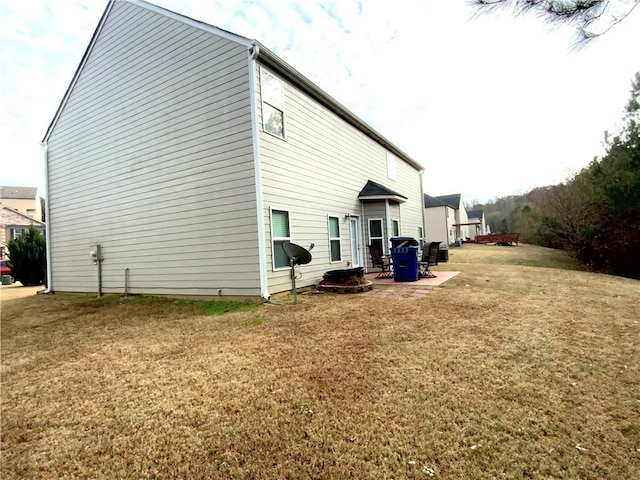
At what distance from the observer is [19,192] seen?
4506cm

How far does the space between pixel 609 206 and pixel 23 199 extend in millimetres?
62001

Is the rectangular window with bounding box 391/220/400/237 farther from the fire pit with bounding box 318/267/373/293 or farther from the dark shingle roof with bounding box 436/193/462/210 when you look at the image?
the dark shingle roof with bounding box 436/193/462/210

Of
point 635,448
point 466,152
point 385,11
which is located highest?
point 466,152

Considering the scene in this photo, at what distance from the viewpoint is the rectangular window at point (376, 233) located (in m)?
11.9

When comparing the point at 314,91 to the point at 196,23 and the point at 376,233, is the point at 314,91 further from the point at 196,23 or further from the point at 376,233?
the point at 376,233

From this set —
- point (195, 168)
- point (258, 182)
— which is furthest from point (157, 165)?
point (258, 182)

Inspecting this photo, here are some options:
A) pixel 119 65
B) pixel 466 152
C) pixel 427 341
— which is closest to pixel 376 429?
pixel 427 341

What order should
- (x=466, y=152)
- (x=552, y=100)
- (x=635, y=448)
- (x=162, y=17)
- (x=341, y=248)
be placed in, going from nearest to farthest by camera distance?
(x=635, y=448), (x=552, y=100), (x=162, y=17), (x=341, y=248), (x=466, y=152)

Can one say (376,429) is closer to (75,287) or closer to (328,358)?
(328,358)

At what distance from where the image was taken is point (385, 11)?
17.6 ft

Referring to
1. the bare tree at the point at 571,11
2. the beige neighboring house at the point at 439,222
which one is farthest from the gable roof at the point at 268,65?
the beige neighboring house at the point at 439,222

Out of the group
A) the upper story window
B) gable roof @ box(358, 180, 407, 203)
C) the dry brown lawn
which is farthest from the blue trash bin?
the upper story window

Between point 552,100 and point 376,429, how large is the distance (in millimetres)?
5394

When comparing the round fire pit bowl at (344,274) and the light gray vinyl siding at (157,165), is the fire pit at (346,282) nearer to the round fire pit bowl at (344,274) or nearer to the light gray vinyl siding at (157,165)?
the round fire pit bowl at (344,274)
